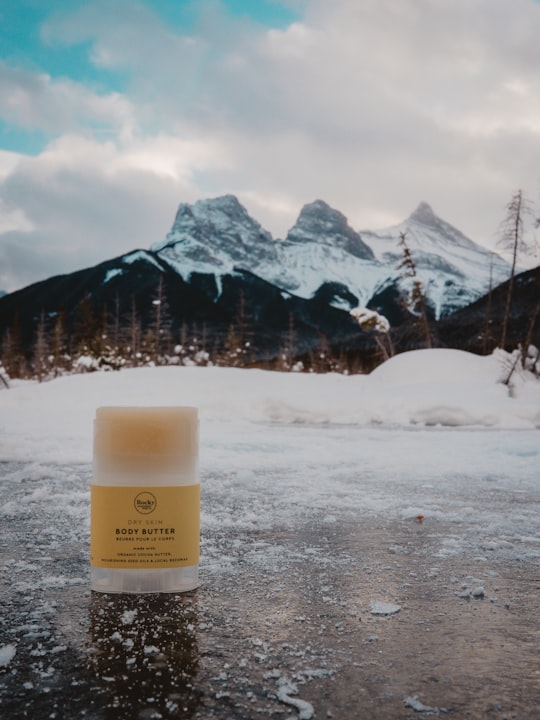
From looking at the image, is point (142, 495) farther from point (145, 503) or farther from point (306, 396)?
point (306, 396)

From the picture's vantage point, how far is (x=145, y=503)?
1480 mm

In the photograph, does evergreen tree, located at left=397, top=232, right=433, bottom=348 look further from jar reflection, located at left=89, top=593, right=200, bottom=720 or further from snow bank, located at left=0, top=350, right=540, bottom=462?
jar reflection, located at left=89, top=593, right=200, bottom=720

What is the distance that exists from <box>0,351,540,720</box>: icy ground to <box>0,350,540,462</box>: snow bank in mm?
4079

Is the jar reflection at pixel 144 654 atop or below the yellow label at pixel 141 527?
below

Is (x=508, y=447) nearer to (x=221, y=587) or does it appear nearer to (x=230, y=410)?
(x=221, y=587)

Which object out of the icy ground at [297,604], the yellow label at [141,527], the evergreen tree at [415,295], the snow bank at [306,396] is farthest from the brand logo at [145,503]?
the evergreen tree at [415,295]

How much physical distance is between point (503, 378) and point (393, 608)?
489 inches

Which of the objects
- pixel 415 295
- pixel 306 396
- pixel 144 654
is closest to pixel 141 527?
pixel 144 654

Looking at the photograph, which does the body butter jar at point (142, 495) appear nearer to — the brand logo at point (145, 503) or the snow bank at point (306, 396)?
the brand logo at point (145, 503)

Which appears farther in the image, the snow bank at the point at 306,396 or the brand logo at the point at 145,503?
the snow bank at the point at 306,396

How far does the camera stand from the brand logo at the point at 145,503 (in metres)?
1.47

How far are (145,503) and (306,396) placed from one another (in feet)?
33.3

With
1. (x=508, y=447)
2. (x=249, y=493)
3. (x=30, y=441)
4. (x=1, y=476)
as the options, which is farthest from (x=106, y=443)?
(x=508, y=447)

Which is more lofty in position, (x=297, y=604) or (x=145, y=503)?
(x=145, y=503)
